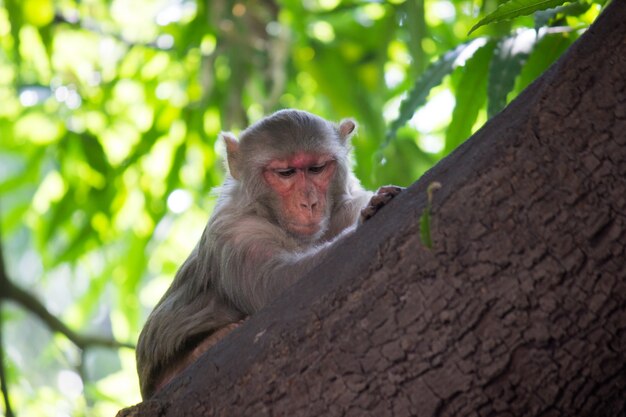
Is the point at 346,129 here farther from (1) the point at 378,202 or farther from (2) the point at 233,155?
(1) the point at 378,202

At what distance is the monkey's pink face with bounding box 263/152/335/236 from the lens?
5.19 meters

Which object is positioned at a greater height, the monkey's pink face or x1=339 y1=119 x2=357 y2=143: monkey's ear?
x1=339 y1=119 x2=357 y2=143: monkey's ear

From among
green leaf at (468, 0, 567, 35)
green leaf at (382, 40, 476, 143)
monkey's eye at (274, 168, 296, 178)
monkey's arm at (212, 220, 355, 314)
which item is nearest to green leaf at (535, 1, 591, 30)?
green leaf at (382, 40, 476, 143)

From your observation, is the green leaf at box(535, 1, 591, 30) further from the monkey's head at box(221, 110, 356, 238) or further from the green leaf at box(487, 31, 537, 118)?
the monkey's head at box(221, 110, 356, 238)

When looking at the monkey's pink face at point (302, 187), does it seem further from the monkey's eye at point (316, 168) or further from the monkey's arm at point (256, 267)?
the monkey's arm at point (256, 267)

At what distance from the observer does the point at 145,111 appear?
30.7 feet

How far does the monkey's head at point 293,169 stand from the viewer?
5.24 metres

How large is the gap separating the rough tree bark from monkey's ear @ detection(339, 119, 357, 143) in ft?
9.71

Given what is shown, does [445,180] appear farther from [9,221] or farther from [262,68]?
[9,221]

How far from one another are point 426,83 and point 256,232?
1.26m

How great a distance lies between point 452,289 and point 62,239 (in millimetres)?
9008

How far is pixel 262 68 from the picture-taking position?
840cm

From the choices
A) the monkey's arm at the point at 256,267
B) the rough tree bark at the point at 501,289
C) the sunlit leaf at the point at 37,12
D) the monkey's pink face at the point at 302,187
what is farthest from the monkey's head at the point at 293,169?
the sunlit leaf at the point at 37,12

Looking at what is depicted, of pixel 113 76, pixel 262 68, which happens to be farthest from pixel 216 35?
pixel 113 76
